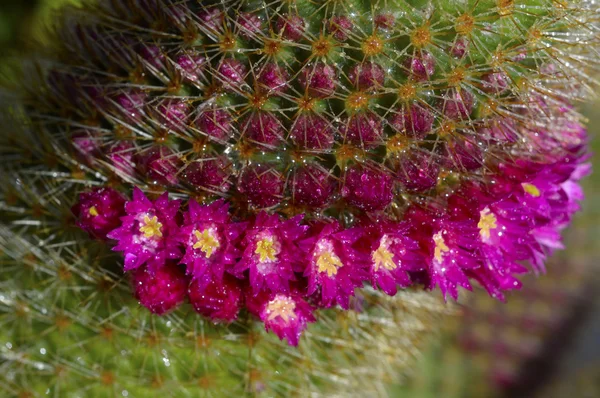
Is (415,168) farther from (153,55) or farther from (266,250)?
(153,55)

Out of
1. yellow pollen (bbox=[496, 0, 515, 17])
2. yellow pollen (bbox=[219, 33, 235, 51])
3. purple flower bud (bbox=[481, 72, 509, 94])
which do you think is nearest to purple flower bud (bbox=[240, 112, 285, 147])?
yellow pollen (bbox=[219, 33, 235, 51])

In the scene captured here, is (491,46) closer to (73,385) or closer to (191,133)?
(191,133)

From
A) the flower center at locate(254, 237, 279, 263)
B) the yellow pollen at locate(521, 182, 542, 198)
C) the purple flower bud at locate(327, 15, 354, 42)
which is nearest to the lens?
the purple flower bud at locate(327, 15, 354, 42)

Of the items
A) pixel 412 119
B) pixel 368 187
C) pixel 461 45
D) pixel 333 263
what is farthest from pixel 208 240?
pixel 461 45

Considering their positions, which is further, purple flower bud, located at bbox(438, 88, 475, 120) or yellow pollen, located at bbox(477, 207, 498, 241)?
yellow pollen, located at bbox(477, 207, 498, 241)

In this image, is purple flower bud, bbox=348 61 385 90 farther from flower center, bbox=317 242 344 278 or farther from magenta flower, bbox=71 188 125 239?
magenta flower, bbox=71 188 125 239

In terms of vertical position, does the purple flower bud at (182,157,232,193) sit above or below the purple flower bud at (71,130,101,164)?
above

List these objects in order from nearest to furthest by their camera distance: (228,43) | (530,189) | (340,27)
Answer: (340,27)
(228,43)
(530,189)

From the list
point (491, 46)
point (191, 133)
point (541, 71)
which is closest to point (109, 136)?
point (191, 133)
